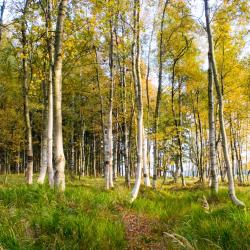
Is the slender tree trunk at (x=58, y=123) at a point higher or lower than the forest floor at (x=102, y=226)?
higher

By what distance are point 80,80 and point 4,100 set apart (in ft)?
38.5

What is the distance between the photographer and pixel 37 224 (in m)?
4.84

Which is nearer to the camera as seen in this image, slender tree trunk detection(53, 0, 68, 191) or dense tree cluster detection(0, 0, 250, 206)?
slender tree trunk detection(53, 0, 68, 191)

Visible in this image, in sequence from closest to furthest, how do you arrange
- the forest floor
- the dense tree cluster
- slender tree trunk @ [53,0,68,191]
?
the forest floor → slender tree trunk @ [53,0,68,191] → the dense tree cluster

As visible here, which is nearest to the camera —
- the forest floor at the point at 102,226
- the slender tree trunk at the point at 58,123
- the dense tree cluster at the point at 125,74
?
the forest floor at the point at 102,226

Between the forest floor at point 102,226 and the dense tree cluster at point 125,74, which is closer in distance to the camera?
the forest floor at point 102,226

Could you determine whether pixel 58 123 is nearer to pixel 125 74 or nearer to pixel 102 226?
pixel 102 226

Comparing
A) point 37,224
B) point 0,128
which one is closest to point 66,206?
point 37,224

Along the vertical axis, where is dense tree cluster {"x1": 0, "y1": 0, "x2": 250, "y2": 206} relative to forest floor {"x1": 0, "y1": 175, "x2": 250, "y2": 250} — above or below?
above

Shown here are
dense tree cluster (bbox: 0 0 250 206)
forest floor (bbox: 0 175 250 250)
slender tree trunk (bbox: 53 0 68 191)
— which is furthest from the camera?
dense tree cluster (bbox: 0 0 250 206)

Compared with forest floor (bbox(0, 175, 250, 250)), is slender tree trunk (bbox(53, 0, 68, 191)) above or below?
above

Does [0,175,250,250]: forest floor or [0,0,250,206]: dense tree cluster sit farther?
[0,0,250,206]: dense tree cluster

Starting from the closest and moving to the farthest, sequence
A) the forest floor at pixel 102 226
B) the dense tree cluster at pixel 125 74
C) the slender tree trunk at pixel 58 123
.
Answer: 1. the forest floor at pixel 102 226
2. the slender tree trunk at pixel 58 123
3. the dense tree cluster at pixel 125 74

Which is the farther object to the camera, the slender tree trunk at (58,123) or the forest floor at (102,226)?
the slender tree trunk at (58,123)
